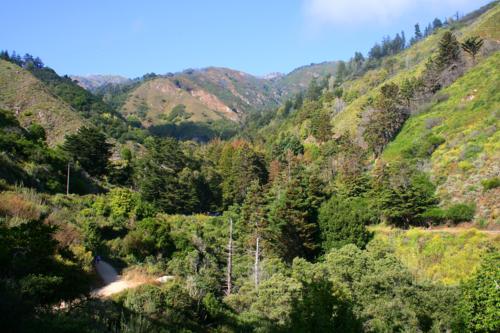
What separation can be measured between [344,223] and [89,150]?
3068 cm

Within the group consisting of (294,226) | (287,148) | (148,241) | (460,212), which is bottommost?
(294,226)

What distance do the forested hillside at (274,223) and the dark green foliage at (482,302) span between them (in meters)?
0.05

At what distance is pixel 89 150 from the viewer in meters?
49.9

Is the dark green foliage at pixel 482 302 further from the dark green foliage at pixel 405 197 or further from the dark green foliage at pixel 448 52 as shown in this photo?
the dark green foliage at pixel 448 52

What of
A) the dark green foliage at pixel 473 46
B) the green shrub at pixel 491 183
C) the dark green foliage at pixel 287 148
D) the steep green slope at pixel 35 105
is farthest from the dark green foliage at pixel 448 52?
the steep green slope at pixel 35 105

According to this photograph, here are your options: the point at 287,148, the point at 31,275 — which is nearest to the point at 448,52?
the point at 287,148

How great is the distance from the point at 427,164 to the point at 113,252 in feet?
113

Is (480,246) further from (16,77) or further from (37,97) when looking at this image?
(16,77)

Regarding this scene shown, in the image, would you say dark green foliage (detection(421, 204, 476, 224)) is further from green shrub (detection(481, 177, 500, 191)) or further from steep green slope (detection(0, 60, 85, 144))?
steep green slope (detection(0, 60, 85, 144))

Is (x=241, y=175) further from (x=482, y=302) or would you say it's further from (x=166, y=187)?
(x=482, y=302)


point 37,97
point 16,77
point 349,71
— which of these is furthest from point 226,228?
point 349,71

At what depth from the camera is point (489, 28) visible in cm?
7625

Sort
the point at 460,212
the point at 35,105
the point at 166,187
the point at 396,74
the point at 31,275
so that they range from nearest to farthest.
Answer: the point at 31,275, the point at 460,212, the point at 166,187, the point at 35,105, the point at 396,74

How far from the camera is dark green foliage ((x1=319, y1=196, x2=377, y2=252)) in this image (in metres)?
34.9
